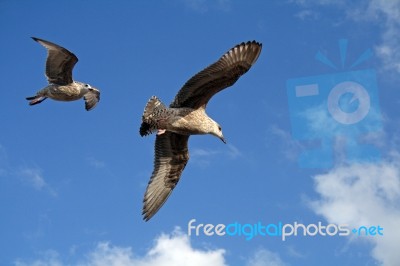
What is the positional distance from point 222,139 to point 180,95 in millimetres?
1177

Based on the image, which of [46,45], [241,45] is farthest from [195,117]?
[46,45]

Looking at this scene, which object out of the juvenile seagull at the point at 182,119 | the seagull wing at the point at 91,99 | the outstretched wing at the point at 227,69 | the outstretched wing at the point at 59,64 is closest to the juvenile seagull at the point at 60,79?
the outstretched wing at the point at 59,64

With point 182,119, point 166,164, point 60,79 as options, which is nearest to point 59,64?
point 60,79

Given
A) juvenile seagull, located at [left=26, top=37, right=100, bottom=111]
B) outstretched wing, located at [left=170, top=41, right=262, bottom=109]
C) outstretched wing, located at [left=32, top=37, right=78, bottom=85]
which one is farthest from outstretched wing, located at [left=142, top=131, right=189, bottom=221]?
outstretched wing, located at [left=32, top=37, right=78, bottom=85]

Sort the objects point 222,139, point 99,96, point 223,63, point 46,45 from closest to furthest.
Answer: point 223,63 → point 222,139 → point 46,45 → point 99,96

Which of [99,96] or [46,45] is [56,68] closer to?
[46,45]

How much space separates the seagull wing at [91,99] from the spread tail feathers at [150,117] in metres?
3.76

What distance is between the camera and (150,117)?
10.6 m

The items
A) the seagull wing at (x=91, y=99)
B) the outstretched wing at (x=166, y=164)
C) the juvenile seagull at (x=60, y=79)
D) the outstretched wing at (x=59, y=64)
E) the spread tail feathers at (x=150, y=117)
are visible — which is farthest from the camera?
the seagull wing at (x=91, y=99)

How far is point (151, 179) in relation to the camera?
11539mm

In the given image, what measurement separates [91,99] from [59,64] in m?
1.59

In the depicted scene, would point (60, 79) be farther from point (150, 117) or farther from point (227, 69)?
point (227, 69)

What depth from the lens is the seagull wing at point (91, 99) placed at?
14.1 m

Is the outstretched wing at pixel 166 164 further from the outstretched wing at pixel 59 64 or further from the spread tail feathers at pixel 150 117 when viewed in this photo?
the outstretched wing at pixel 59 64
